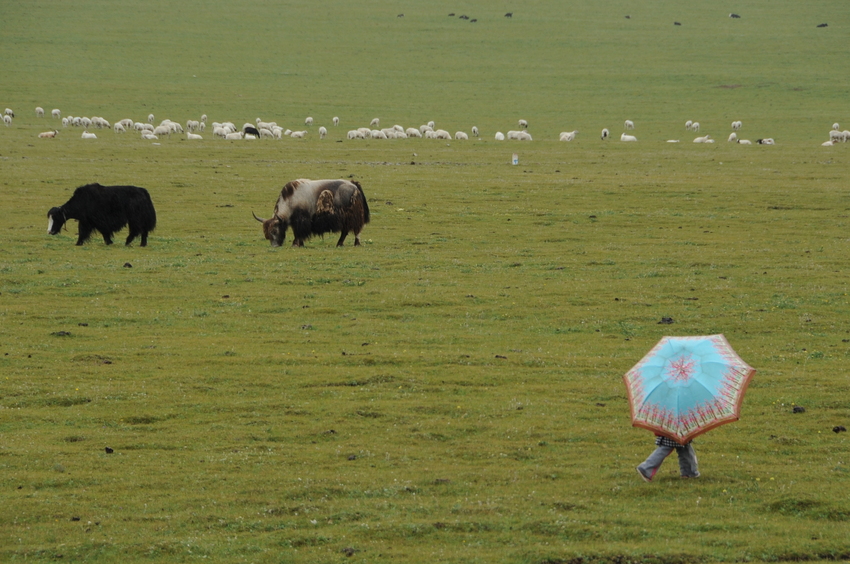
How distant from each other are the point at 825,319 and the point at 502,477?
9184 mm

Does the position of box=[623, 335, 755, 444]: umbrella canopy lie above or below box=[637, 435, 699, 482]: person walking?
above

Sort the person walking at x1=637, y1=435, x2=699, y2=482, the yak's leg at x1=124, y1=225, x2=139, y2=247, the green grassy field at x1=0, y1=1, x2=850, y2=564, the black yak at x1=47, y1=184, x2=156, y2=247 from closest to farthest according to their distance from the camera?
the green grassy field at x1=0, y1=1, x2=850, y2=564
the person walking at x1=637, y1=435, x2=699, y2=482
the black yak at x1=47, y1=184, x2=156, y2=247
the yak's leg at x1=124, y1=225, x2=139, y2=247

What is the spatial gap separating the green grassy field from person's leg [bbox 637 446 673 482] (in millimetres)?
258

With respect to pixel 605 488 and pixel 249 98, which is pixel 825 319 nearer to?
pixel 605 488

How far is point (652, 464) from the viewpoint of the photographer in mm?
9148

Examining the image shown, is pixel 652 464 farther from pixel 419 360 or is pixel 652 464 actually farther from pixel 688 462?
pixel 419 360

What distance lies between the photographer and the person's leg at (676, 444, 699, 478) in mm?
9227

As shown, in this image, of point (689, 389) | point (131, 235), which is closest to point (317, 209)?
point (131, 235)

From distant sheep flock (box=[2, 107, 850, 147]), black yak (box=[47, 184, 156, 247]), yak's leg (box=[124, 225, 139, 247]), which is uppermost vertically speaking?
distant sheep flock (box=[2, 107, 850, 147])

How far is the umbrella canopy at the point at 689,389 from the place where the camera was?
8.52m

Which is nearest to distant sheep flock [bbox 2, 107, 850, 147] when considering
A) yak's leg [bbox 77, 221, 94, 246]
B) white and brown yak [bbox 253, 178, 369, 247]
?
yak's leg [bbox 77, 221, 94, 246]

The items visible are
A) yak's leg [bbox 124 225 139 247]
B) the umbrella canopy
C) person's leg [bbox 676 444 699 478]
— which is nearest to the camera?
the umbrella canopy

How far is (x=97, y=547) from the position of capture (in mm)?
7953

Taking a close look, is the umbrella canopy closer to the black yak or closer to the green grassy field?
the green grassy field
